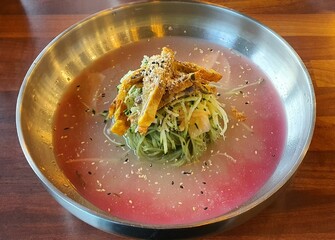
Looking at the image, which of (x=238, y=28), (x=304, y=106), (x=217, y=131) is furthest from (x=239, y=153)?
(x=238, y=28)

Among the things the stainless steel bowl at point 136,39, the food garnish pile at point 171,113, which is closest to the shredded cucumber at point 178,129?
the food garnish pile at point 171,113

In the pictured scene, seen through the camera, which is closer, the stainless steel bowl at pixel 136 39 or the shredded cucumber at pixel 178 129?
the stainless steel bowl at pixel 136 39

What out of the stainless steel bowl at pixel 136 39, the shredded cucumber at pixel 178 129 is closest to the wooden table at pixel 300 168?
the stainless steel bowl at pixel 136 39

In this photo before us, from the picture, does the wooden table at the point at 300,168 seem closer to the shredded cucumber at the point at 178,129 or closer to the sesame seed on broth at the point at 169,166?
the sesame seed on broth at the point at 169,166

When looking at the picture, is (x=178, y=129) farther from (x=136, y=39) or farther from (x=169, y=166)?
(x=136, y=39)

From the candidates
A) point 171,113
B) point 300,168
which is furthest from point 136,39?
point 300,168

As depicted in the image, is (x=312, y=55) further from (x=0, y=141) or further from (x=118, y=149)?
(x=0, y=141)

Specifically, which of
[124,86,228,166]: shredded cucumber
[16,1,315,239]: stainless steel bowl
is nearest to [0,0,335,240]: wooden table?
[16,1,315,239]: stainless steel bowl
